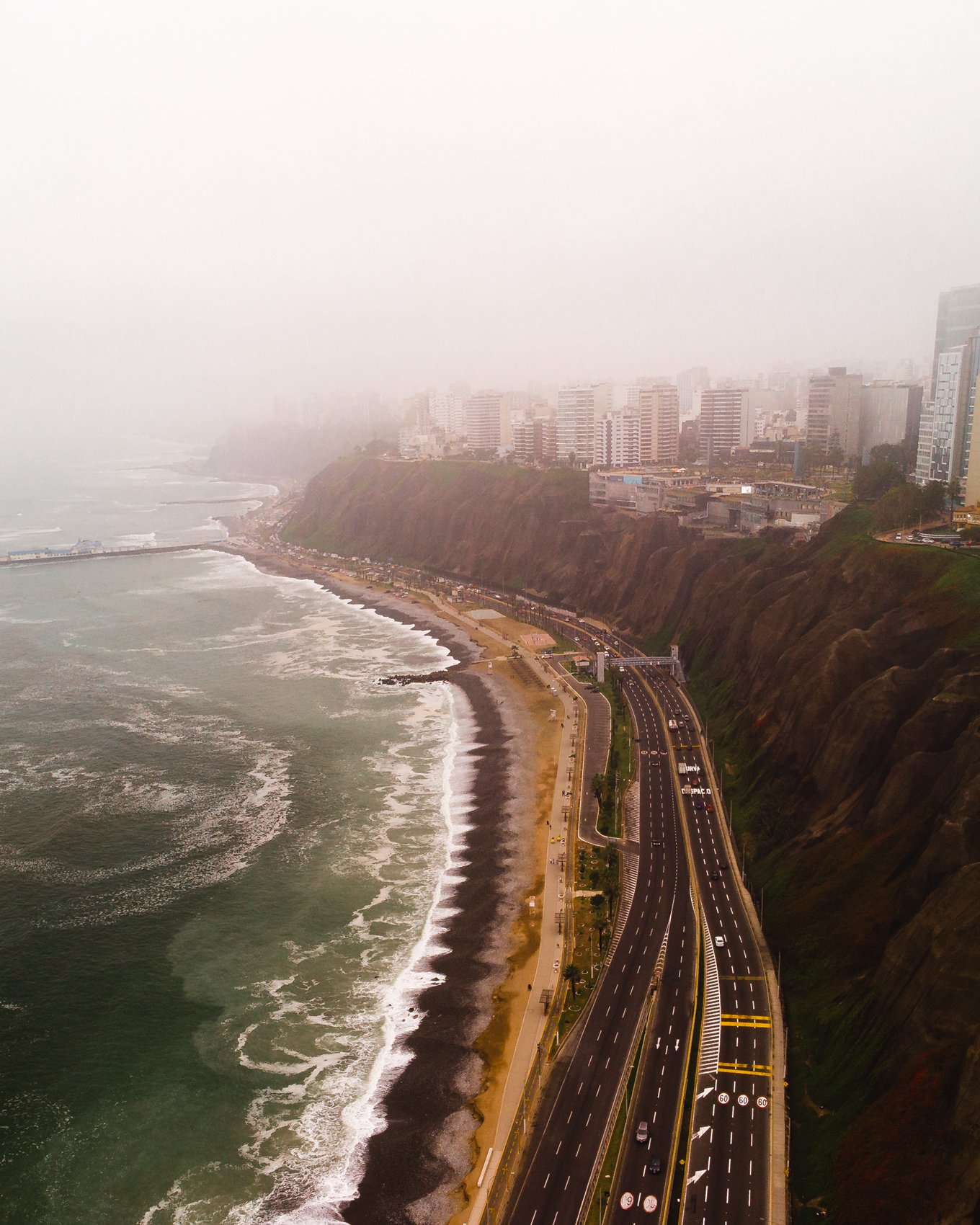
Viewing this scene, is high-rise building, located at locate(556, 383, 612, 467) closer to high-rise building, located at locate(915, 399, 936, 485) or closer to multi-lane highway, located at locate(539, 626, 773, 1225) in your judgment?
high-rise building, located at locate(915, 399, 936, 485)

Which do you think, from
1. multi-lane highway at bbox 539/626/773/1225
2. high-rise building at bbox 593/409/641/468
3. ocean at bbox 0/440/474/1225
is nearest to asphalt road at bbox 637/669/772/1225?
multi-lane highway at bbox 539/626/773/1225

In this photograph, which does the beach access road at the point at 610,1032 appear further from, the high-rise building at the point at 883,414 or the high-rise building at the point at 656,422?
the high-rise building at the point at 883,414

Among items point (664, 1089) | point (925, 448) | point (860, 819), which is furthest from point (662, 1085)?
point (925, 448)

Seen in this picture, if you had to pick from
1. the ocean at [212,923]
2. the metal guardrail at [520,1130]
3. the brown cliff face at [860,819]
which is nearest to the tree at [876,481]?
the brown cliff face at [860,819]

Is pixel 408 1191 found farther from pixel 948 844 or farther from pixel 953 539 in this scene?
pixel 953 539

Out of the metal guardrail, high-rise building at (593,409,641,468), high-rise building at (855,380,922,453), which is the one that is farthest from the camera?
high-rise building at (593,409,641,468)

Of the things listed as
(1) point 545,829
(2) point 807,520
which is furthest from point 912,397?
(1) point 545,829
